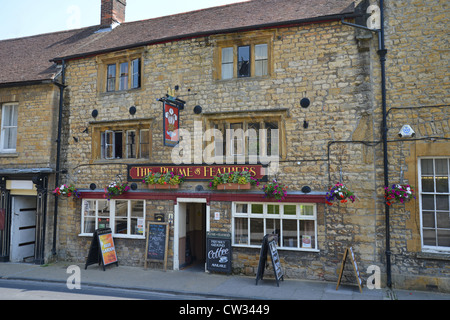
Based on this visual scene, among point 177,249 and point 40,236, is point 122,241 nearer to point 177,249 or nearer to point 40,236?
point 177,249

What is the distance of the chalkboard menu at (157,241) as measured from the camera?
1068 cm

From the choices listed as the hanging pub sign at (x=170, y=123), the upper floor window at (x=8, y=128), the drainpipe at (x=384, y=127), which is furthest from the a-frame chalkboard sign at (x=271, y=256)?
the upper floor window at (x=8, y=128)

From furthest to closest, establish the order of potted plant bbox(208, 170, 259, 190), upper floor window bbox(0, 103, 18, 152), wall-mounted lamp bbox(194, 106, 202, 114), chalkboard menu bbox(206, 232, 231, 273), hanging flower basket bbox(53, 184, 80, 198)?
1. upper floor window bbox(0, 103, 18, 152)
2. hanging flower basket bbox(53, 184, 80, 198)
3. wall-mounted lamp bbox(194, 106, 202, 114)
4. chalkboard menu bbox(206, 232, 231, 273)
5. potted plant bbox(208, 170, 259, 190)

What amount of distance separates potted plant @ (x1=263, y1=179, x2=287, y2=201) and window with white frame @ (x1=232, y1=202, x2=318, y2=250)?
41cm

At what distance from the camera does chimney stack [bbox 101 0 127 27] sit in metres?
14.7

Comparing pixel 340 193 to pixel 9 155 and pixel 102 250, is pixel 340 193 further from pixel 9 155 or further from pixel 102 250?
pixel 9 155

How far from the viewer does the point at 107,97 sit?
39.1 feet

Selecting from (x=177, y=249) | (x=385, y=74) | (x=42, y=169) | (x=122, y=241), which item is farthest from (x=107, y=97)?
(x=385, y=74)

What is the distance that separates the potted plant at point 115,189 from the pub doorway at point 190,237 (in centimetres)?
188

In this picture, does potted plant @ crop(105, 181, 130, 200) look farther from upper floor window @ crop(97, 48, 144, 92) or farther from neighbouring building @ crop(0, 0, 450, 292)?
upper floor window @ crop(97, 48, 144, 92)

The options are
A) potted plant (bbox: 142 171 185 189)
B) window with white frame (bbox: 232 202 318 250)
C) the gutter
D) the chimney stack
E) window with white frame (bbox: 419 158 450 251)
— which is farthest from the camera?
the chimney stack

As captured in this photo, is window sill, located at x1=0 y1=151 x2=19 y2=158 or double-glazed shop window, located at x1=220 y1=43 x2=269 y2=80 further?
window sill, located at x1=0 y1=151 x2=19 y2=158

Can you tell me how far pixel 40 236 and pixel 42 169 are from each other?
229 cm

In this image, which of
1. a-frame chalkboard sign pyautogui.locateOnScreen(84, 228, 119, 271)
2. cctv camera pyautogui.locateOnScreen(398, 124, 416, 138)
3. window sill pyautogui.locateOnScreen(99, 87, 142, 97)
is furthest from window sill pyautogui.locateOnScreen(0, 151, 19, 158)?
cctv camera pyautogui.locateOnScreen(398, 124, 416, 138)
